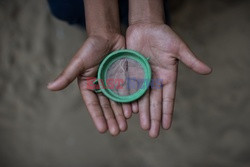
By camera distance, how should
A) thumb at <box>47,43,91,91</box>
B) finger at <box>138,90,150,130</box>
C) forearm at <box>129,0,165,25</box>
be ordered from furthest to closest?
A: forearm at <box>129,0,165,25</box>, finger at <box>138,90,150,130</box>, thumb at <box>47,43,91,91</box>

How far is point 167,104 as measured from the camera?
1.32m

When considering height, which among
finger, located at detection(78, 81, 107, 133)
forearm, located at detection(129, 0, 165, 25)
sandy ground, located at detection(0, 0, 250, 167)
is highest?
forearm, located at detection(129, 0, 165, 25)

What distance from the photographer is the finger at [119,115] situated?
1.29 meters

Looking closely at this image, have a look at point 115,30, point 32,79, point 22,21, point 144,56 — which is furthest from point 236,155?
point 22,21

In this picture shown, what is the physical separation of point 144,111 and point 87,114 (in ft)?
2.65

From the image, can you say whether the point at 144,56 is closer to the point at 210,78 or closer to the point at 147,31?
the point at 147,31

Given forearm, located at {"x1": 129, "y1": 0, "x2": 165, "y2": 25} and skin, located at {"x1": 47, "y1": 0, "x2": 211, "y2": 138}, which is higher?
forearm, located at {"x1": 129, "y1": 0, "x2": 165, "y2": 25}

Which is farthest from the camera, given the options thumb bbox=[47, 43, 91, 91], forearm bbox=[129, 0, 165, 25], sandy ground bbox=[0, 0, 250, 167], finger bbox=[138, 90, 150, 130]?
sandy ground bbox=[0, 0, 250, 167]

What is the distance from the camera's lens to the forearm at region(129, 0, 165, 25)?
145 centimetres

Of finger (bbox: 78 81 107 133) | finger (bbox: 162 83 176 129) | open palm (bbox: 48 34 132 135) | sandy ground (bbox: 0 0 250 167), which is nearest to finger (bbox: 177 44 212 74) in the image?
finger (bbox: 162 83 176 129)

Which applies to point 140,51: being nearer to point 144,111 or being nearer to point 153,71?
point 153,71

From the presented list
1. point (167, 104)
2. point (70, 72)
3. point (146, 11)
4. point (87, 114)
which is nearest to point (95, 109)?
point (70, 72)

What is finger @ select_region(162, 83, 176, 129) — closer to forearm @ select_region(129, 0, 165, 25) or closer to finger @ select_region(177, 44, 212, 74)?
finger @ select_region(177, 44, 212, 74)

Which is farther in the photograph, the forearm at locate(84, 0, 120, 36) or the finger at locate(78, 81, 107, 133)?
the forearm at locate(84, 0, 120, 36)
